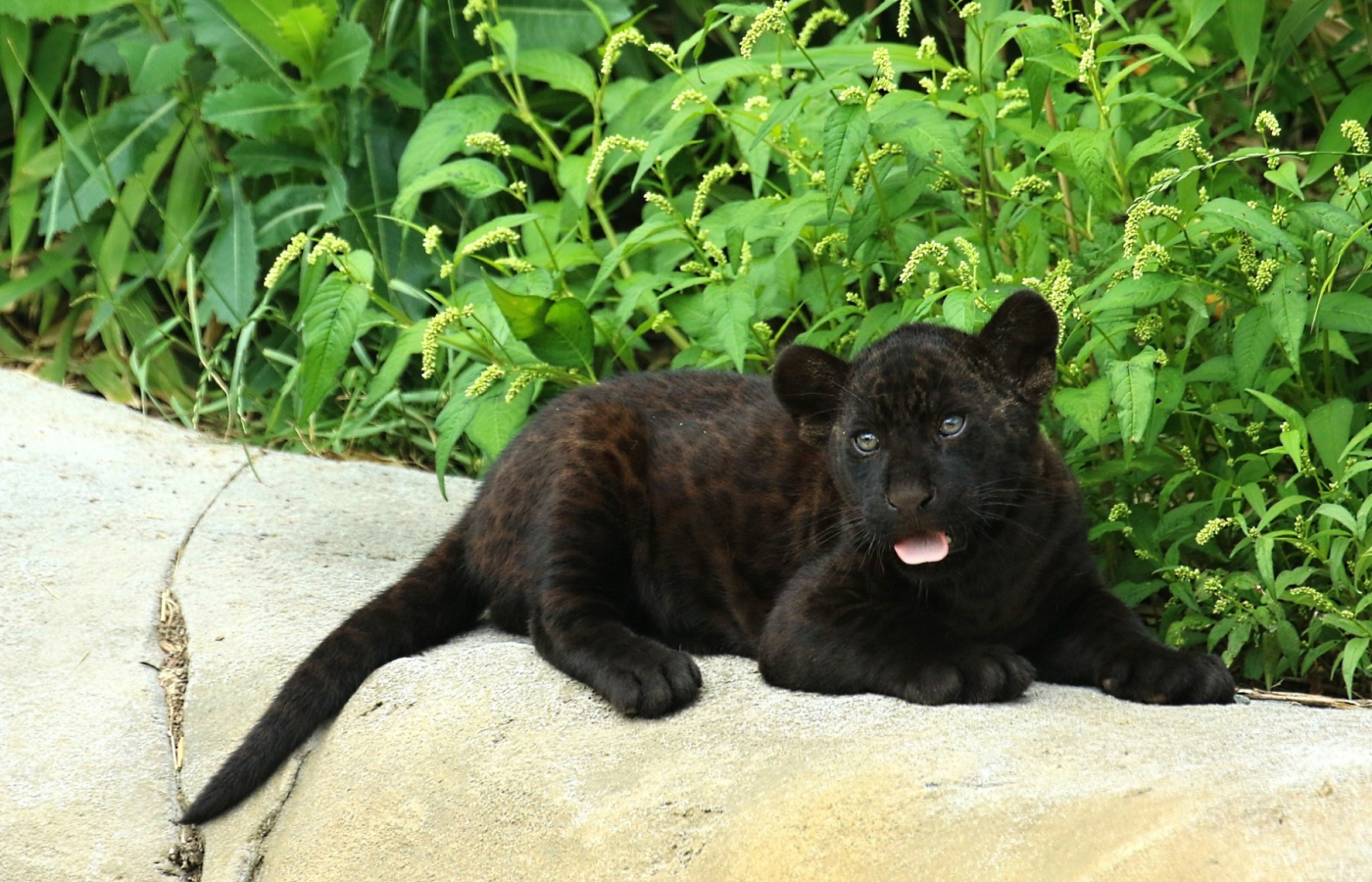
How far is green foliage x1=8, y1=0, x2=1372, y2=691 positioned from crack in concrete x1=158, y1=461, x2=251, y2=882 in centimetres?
73

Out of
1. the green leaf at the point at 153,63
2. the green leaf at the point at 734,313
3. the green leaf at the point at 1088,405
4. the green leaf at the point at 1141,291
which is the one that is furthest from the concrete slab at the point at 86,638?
the green leaf at the point at 1141,291

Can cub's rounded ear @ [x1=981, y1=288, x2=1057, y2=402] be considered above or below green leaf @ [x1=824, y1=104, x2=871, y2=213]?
below

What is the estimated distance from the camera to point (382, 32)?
608 cm

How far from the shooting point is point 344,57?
570cm

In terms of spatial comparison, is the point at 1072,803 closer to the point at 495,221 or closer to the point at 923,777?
the point at 923,777

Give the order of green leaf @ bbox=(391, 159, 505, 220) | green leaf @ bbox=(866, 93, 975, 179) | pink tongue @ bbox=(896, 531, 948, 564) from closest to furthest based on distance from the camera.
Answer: pink tongue @ bbox=(896, 531, 948, 564) → green leaf @ bbox=(866, 93, 975, 179) → green leaf @ bbox=(391, 159, 505, 220)

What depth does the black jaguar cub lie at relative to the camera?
Result: 3246 mm

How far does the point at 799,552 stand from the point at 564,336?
1074mm

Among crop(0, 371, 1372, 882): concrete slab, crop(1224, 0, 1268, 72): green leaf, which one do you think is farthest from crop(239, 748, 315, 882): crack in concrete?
crop(1224, 0, 1268, 72): green leaf

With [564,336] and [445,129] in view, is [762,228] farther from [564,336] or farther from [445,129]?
[445,129]

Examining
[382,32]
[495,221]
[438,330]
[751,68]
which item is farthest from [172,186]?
[751,68]

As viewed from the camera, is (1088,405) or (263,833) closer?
(263,833)

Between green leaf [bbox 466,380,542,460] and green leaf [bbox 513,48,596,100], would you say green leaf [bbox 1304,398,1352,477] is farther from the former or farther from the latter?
green leaf [bbox 513,48,596,100]

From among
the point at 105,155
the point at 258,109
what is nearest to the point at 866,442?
the point at 258,109
